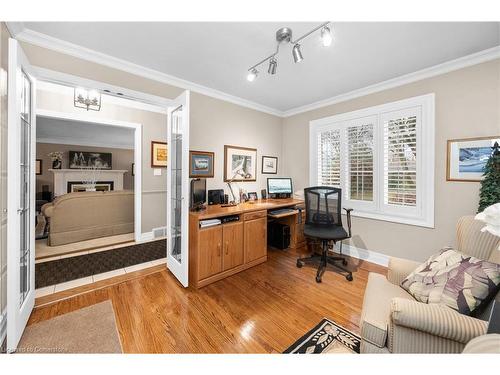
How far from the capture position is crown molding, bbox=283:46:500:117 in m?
2.03

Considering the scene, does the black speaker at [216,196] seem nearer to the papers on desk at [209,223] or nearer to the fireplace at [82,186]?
the papers on desk at [209,223]

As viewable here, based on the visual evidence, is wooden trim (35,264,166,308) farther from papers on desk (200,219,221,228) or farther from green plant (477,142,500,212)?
green plant (477,142,500,212)

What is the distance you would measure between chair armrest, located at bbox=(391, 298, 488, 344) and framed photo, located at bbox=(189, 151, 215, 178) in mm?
2524

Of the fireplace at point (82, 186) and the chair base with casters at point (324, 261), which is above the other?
the fireplace at point (82, 186)

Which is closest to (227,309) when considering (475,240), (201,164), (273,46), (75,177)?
(201,164)

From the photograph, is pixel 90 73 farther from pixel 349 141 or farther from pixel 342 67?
pixel 349 141

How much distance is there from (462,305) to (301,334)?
1.05 m

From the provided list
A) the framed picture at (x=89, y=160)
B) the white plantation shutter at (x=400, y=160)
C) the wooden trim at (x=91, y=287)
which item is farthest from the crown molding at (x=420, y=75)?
the framed picture at (x=89, y=160)

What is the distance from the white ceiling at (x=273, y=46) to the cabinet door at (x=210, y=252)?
1.89 meters

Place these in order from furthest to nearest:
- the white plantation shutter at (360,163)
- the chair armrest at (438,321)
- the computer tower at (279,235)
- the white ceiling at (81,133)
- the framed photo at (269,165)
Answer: the white ceiling at (81,133), the framed photo at (269,165), the computer tower at (279,235), the white plantation shutter at (360,163), the chair armrest at (438,321)

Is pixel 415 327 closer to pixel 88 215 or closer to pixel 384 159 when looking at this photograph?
pixel 384 159

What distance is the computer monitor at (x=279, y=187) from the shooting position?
3689 mm

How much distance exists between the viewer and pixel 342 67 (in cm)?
234
